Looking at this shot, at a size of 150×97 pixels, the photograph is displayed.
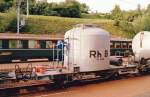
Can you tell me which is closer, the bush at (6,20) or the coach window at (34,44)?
the coach window at (34,44)

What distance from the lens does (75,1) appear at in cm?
7788

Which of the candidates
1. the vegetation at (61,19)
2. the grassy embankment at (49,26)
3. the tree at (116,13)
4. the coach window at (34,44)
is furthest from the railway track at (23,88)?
the tree at (116,13)

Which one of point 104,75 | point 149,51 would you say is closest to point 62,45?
point 104,75

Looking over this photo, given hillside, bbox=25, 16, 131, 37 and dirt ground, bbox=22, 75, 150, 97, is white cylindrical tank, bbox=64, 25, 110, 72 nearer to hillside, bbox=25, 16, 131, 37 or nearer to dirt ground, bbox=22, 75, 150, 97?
dirt ground, bbox=22, 75, 150, 97

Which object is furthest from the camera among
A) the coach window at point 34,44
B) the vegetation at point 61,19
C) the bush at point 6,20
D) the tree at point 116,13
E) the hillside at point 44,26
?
the tree at point 116,13

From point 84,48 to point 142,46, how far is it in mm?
6219

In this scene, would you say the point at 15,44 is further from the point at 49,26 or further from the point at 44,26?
the point at 49,26

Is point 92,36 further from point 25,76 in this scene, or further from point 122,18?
point 122,18

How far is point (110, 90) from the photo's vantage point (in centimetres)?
1548

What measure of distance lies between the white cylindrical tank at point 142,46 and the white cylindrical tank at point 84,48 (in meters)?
5.12

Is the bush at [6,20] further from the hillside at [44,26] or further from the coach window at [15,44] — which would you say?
the coach window at [15,44]

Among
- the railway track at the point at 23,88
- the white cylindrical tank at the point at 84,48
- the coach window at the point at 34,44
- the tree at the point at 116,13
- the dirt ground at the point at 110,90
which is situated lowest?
the dirt ground at the point at 110,90

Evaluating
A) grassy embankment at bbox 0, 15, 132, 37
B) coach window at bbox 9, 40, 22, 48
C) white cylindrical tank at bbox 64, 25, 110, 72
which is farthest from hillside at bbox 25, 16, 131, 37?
white cylindrical tank at bbox 64, 25, 110, 72

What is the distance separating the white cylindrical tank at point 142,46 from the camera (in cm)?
2105
